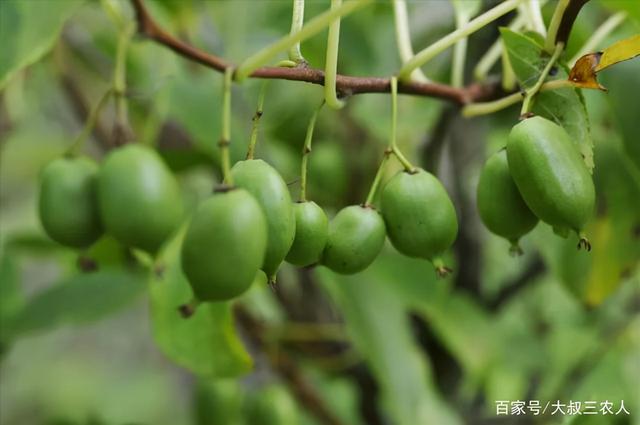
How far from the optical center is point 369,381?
3.90ft

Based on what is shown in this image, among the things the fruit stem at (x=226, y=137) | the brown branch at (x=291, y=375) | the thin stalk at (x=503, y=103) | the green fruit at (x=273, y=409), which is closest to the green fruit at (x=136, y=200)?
the fruit stem at (x=226, y=137)

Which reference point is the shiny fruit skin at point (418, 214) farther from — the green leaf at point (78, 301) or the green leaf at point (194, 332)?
the green leaf at point (78, 301)

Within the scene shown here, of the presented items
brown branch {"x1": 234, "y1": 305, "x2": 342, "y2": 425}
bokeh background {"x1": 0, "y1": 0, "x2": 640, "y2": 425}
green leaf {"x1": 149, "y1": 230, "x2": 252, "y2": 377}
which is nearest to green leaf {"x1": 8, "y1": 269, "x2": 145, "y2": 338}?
bokeh background {"x1": 0, "y1": 0, "x2": 640, "y2": 425}

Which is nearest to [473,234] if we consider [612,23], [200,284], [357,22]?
[357,22]

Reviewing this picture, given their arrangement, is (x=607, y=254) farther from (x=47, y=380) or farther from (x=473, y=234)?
(x=47, y=380)

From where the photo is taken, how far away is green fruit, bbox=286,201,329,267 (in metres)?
0.44

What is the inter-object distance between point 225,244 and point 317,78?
5.0 inches

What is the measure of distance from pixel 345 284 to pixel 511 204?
0.54 m

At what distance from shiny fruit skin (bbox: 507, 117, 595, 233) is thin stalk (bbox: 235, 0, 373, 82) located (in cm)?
11

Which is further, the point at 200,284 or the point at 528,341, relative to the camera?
the point at 528,341

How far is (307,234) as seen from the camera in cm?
44

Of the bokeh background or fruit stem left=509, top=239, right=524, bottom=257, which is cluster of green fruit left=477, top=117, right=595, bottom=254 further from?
the bokeh background

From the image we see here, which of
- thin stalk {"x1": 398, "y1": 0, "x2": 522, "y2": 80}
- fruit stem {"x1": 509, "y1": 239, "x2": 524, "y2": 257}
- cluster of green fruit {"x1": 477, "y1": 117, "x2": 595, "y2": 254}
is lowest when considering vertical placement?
fruit stem {"x1": 509, "y1": 239, "x2": 524, "y2": 257}

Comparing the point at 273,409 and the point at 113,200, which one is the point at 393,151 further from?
the point at 273,409
